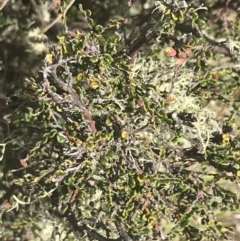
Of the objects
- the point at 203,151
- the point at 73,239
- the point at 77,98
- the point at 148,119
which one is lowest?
the point at 73,239

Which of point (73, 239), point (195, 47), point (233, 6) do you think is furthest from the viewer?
point (233, 6)

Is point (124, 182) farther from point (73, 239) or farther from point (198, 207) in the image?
point (73, 239)

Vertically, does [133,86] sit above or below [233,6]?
above

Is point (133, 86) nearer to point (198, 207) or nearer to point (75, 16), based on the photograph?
point (198, 207)

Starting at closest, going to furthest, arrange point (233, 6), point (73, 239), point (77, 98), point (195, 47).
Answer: point (77, 98)
point (195, 47)
point (73, 239)
point (233, 6)

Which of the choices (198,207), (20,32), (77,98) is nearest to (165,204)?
(198,207)

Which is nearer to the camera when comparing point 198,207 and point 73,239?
point 198,207
